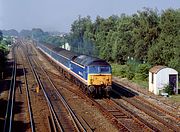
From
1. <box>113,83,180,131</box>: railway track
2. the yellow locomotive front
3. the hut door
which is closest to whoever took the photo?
<box>113,83,180,131</box>: railway track

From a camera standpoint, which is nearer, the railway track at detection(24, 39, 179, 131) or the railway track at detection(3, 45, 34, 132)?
the railway track at detection(24, 39, 179, 131)

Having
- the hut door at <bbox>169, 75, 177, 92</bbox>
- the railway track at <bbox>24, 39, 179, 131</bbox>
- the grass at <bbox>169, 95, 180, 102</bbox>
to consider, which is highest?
the hut door at <bbox>169, 75, 177, 92</bbox>

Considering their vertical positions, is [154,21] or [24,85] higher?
[154,21]

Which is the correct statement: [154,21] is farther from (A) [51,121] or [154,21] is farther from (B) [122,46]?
(A) [51,121]

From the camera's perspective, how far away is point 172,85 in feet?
102

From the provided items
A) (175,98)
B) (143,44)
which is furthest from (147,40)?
(175,98)

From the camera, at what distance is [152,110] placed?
23.8 m

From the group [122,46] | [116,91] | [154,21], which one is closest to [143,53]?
[154,21]

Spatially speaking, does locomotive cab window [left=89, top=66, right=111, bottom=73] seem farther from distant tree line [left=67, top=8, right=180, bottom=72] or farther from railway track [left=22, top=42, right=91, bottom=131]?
distant tree line [left=67, top=8, right=180, bottom=72]

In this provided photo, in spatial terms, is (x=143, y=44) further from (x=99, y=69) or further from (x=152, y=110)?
(x=152, y=110)

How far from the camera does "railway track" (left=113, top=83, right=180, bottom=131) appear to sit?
19831mm

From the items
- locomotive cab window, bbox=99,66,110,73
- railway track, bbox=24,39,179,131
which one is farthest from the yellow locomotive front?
railway track, bbox=24,39,179,131

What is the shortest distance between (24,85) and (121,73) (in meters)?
14.6

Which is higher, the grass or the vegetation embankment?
the vegetation embankment
